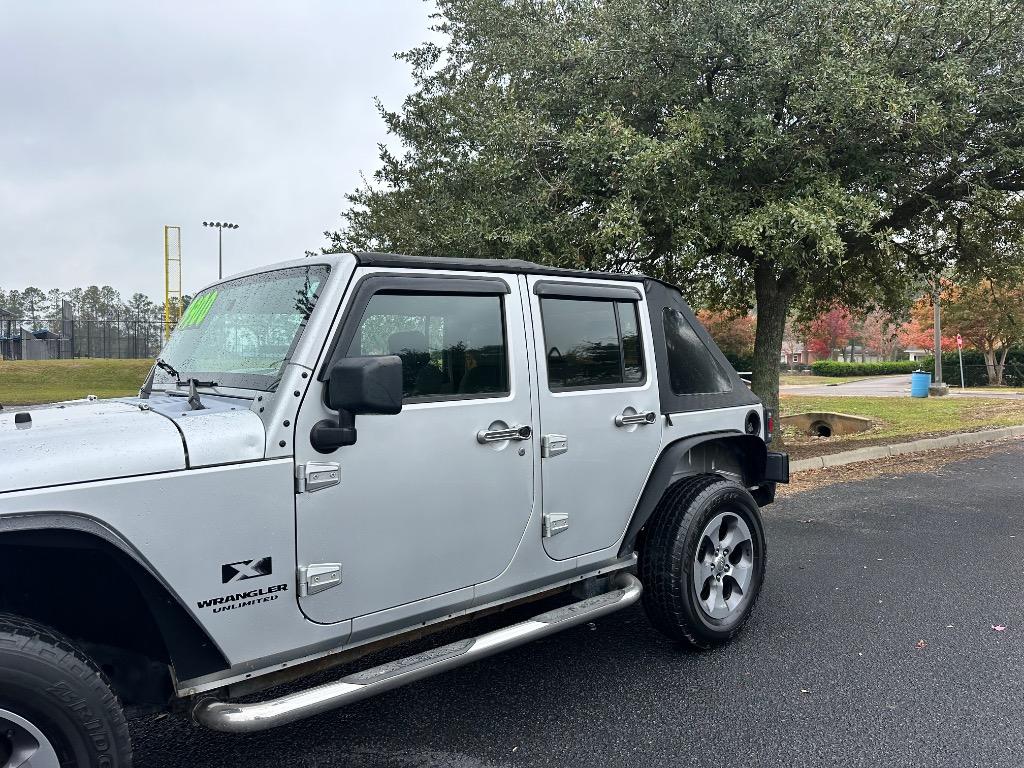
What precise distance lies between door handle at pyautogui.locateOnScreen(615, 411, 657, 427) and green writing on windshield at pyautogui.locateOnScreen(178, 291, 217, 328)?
6.45ft

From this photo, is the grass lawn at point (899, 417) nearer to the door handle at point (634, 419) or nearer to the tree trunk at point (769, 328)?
the tree trunk at point (769, 328)

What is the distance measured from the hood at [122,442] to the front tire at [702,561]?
→ 211 centimetres

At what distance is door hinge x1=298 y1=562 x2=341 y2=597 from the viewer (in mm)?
2414

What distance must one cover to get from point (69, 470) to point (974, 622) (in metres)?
4.58

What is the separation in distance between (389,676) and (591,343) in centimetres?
174

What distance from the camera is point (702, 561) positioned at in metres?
3.75

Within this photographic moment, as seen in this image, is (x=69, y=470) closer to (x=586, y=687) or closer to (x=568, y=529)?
(x=568, y=529)

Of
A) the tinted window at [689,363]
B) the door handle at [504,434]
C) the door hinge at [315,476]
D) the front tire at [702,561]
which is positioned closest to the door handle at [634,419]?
the tinted window at [689,363]

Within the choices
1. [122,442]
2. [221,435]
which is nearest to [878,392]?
[221,435]

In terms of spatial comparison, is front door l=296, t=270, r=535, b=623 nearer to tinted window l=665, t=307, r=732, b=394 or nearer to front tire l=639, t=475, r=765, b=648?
front tire l=639, t=475, r=765, b=648

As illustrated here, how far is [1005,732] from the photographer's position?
2.92 m

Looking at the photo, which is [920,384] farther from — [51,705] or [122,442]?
[51,705]

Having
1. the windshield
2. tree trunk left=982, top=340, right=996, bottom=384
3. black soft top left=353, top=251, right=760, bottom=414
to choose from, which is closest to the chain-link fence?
the windshield

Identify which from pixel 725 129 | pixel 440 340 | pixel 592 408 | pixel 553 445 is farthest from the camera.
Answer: pixel 725 129
